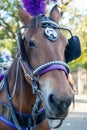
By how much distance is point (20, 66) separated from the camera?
4898 millimetres

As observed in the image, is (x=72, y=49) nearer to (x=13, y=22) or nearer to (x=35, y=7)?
(x=35, y=7)

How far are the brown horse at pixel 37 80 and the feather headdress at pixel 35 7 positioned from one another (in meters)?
0.17

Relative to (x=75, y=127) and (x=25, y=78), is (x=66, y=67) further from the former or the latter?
(x=75, y=127)

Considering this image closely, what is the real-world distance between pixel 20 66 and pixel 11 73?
0.30 meters

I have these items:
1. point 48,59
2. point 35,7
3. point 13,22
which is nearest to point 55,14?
point 35,7

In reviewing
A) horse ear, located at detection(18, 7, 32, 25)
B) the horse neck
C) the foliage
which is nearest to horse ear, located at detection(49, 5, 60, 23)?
horse ear, located at detection(18, 7, 32, 25)

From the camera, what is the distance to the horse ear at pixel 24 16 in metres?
4.69

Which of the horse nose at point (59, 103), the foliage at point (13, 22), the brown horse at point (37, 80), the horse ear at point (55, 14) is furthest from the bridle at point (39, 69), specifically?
the foliage at point (13, 22)

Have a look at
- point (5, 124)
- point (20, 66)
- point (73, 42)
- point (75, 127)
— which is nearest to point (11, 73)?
point (20, 66)

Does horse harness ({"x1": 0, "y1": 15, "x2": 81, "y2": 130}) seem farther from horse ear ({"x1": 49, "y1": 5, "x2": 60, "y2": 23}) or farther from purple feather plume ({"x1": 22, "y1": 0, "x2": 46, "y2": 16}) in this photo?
purple feather plume ({"x1": 22, "y1": 0, "x2": 46, "y2": 16})

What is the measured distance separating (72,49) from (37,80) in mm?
563

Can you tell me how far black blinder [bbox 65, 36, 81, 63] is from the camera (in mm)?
4547

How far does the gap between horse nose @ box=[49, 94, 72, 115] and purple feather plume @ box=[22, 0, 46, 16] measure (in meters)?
1.39

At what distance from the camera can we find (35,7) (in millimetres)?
5012
